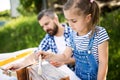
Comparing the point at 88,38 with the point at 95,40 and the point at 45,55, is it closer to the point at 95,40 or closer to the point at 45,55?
the point at 95,40

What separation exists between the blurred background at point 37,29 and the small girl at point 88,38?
2.15 metres

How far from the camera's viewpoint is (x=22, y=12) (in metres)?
11.8

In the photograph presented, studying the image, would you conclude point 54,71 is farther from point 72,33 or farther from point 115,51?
point 115,51

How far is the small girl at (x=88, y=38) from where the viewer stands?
283 cm

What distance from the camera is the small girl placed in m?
2.83

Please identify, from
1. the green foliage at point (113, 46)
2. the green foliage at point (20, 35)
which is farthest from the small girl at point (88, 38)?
the green foliage at point (20, 35)

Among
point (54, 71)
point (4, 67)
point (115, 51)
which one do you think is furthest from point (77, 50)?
point (115, 51)

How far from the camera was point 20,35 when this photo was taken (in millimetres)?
8398

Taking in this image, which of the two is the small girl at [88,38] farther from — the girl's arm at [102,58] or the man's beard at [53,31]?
the man's beard at [53,31]

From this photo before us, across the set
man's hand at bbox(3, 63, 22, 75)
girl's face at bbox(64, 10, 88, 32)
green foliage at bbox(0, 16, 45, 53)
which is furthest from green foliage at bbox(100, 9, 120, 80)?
girl's face at bbox(64, 10, 88, 32)

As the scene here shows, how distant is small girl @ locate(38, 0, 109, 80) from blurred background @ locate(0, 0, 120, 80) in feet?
7.04

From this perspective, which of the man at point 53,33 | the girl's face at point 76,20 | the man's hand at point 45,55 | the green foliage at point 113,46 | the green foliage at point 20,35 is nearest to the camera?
the girl's face at point 76,20

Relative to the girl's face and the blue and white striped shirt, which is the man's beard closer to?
the blue and white striped shirt

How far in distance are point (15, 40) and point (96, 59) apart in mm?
5567
